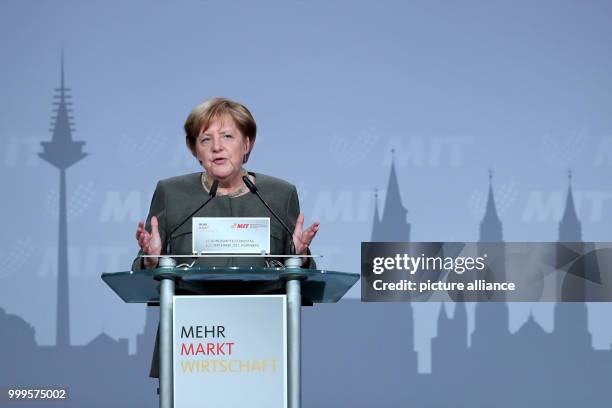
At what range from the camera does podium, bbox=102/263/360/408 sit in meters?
2.65

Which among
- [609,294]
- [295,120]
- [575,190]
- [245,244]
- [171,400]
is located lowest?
[171,400]

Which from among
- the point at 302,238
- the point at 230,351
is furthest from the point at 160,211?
the point at 230,351

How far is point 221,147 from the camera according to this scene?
3.24m

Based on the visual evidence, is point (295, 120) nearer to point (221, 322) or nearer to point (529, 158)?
point (529, 158)

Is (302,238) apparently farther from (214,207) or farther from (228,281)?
(214,207)

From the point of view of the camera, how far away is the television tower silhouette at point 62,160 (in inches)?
246

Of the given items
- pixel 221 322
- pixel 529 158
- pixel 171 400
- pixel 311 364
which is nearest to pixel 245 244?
pixel 221 322

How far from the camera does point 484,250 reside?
6.36m

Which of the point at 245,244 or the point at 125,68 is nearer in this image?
the point at 245,244

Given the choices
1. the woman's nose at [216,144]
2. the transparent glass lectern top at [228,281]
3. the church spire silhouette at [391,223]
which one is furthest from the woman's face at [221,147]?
the church spire silhouette at [391,223]

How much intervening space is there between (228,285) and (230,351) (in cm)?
22

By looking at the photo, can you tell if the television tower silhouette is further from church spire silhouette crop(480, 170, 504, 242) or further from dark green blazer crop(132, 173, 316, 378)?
dark green blazer crop(132, 173, 316, 378)

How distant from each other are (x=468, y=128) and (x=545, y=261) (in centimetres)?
97

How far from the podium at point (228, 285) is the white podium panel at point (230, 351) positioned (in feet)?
0.06
